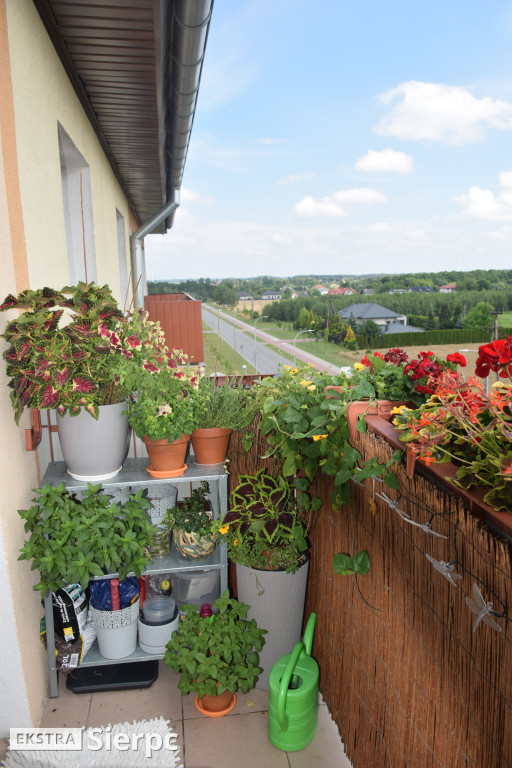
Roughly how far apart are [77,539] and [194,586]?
0.71m

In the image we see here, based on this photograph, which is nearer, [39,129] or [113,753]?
[113,753]

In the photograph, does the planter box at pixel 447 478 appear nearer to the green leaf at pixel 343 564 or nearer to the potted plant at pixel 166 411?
the green leaf at pixel 343 564

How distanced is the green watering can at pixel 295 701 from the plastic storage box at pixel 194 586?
60 cm

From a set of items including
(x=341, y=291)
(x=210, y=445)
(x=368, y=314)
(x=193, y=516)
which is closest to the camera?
(x=210, y=445)

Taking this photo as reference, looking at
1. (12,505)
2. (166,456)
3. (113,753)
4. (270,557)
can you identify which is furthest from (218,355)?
(113,753)

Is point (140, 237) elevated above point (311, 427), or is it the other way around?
point (140, 237)

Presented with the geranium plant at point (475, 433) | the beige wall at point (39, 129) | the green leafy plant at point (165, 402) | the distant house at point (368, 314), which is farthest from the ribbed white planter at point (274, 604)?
the distant house at point (368, 314)

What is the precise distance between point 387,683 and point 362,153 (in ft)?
192

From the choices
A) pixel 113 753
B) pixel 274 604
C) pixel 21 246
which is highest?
pixel 21 246

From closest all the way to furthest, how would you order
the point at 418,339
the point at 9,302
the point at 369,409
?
the point at 369,409
the point at 9,302
the point at 418,339

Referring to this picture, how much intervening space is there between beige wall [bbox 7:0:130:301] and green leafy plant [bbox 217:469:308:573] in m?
1.25

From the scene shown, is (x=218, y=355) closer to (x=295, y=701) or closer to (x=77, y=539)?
(x=77, y=539)

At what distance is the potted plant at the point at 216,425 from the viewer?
6.98 feet

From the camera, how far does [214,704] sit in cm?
200
